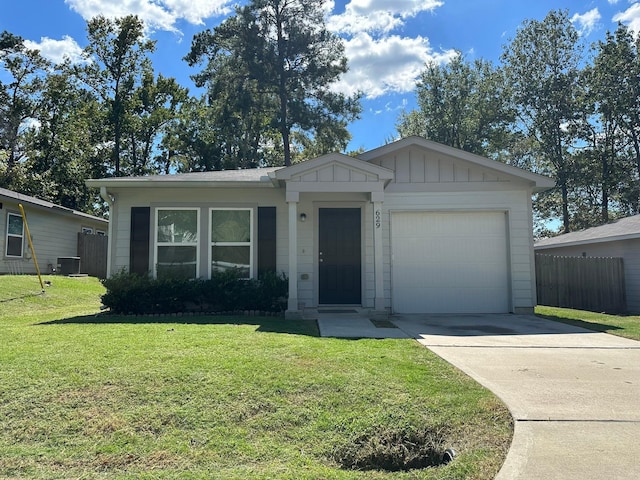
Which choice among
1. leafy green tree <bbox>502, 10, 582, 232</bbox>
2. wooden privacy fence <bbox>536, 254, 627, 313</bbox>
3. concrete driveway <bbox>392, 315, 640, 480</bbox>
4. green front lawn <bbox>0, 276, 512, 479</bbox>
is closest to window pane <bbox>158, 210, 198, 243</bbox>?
green front lawn <bbox>0, 276, 512, 479</bbox>

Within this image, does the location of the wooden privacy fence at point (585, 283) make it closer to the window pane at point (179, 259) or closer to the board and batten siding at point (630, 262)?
the board and batten siding at point (630, 262)

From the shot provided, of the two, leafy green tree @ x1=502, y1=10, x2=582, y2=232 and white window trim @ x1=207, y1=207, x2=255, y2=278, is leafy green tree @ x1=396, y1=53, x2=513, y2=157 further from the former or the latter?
white window trim @ x1=207, y1=207, x2=255, y2=278

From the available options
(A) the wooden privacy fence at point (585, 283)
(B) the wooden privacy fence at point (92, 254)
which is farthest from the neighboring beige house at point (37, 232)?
(A) the wooden privacy fence at point (585, 283)

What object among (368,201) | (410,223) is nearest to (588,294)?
(410,223)

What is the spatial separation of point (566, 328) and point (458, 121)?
2145 centimetres

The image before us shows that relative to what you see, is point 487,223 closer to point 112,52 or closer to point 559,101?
point 559,101

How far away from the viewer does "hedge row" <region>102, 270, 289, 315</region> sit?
355 inches

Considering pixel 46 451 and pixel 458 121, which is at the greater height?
pixel 458 121

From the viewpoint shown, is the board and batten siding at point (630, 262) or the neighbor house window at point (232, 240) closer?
the neighbor house window at point (232, 240)

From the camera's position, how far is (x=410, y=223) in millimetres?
10031

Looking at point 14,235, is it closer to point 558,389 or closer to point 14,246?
point 14,246

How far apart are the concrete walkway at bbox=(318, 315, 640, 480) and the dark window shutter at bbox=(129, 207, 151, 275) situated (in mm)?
4129

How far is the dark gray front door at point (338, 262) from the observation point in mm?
10023

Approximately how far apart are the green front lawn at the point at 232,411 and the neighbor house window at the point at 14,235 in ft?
39.2
